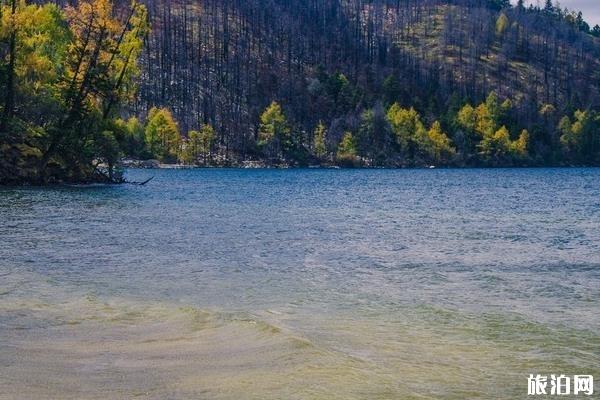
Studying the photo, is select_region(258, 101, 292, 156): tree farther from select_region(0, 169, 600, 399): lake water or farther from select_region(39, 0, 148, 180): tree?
select_region(0, 169, 600, 399): lake water

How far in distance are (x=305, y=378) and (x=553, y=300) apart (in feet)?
32.2

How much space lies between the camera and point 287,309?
1709 centimetres

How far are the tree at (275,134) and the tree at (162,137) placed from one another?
2318 centimetres

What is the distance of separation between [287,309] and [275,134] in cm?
15588

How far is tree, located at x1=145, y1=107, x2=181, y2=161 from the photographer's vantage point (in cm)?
15412

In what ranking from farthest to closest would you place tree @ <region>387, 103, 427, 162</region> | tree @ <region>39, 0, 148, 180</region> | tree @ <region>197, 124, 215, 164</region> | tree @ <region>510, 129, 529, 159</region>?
tree @ <region>510, 129, 529, 159</region>, tree @ <region>387, 103, 427, 162</region>, tree @ <region>197, 124, 215, 164</region>, tree @ <region>39, 0, 148, 180</region>

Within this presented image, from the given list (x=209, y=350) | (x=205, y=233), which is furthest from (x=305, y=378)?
(x=205, y=233)

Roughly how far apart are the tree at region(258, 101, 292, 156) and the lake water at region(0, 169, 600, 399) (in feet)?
441

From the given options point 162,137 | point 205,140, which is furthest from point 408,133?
point 162,137

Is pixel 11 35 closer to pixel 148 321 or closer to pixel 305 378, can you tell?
pixel 148 321

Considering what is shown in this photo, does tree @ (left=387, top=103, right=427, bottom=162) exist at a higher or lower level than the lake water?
higher

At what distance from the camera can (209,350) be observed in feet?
42.1

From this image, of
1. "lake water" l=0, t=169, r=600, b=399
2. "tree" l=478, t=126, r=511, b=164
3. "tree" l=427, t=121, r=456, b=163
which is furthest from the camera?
"tree" l=478, t=126, r=511, b=164

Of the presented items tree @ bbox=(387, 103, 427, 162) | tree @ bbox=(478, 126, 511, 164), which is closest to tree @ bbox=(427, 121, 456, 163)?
tree @ bbox=(387, 103, 427, 162)
